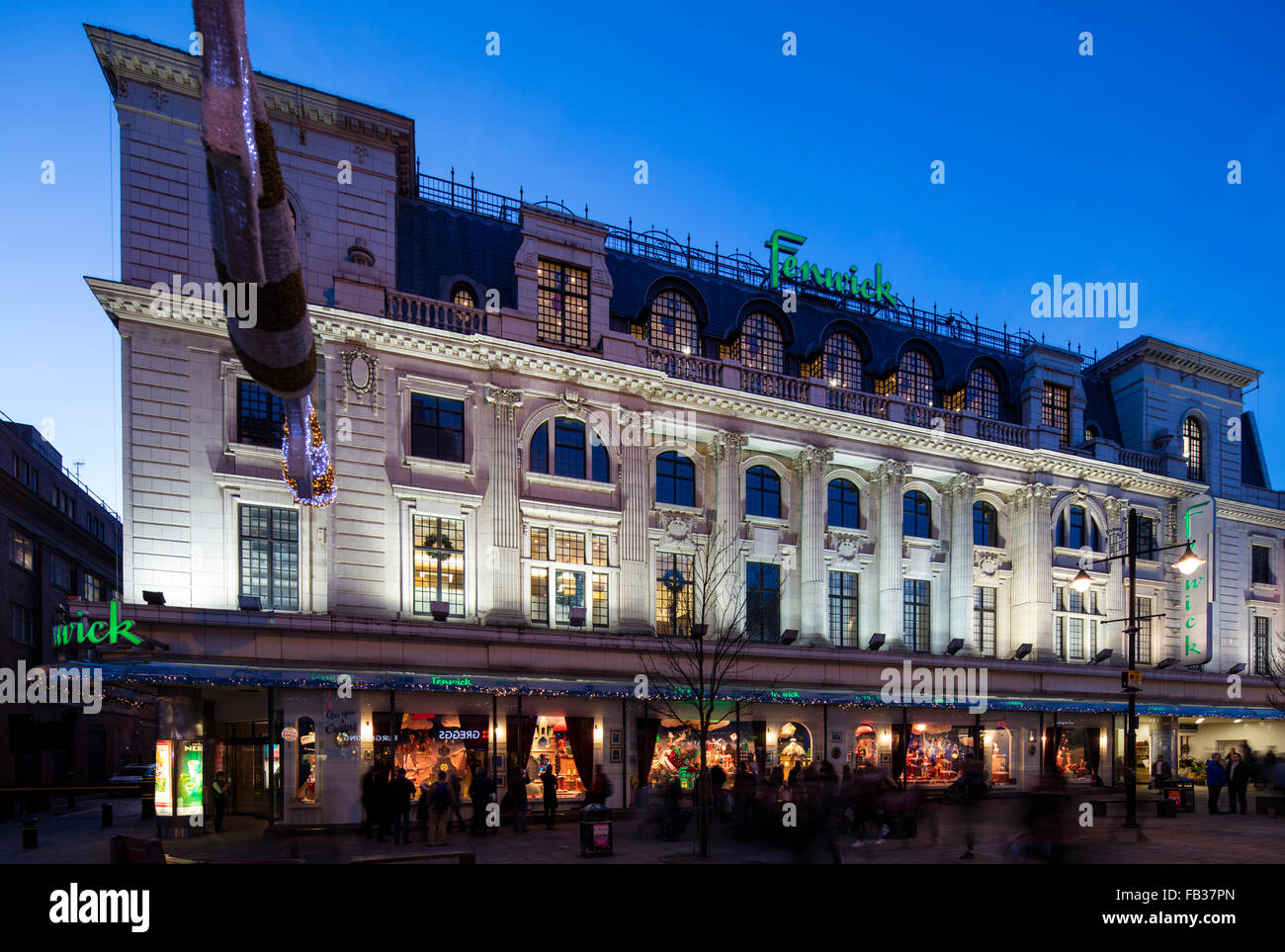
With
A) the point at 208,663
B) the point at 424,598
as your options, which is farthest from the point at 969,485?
the point at 208,663

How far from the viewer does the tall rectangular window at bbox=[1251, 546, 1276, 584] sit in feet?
137

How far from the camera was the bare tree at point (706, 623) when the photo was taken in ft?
89.5

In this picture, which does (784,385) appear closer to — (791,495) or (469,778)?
(791,495)

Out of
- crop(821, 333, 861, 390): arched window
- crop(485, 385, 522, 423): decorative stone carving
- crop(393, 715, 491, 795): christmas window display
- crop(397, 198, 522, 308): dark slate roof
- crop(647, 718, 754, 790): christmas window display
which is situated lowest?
crop(647, 718, 754, 790): christmas window display

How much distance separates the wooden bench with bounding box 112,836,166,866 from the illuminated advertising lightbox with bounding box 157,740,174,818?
1213 centimetres

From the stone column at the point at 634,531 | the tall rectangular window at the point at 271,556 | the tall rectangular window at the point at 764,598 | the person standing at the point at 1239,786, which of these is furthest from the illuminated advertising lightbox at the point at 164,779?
the person standing at the point at 1239,786

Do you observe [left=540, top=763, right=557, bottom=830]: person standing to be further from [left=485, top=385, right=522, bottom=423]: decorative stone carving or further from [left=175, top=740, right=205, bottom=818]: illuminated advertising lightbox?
[left=485, top=385, right=522, bottom=423]: decorative stone carving

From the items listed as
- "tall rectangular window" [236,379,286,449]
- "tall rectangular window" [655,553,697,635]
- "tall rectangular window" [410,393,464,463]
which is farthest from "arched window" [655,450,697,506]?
"tall rectangular window" [236,379,286,449]

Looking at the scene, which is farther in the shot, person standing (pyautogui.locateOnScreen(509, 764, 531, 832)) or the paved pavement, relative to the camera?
person standing (pyautogui.locateOnScreen(509, 764, 531, 832))

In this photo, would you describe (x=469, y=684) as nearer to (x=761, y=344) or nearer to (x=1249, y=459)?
(x=761, y=344)

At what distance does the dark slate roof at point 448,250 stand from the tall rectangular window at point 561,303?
98 cm

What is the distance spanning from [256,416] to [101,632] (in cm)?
681

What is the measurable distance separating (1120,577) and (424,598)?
2896 centimetres

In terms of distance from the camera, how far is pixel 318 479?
18.2 meters
